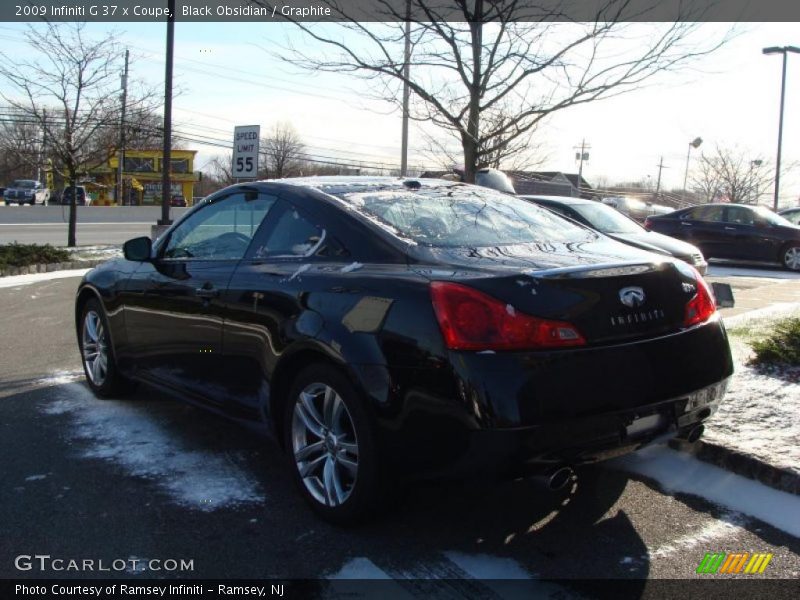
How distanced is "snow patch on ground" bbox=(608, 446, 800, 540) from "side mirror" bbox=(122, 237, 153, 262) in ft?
10.2

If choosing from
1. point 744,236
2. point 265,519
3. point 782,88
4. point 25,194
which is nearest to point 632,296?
point 265,519

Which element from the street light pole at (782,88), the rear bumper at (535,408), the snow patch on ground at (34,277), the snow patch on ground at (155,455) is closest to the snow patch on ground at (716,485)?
the rear bumper at (535,408)

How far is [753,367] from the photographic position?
552cm

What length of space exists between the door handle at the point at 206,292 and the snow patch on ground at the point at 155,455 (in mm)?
904

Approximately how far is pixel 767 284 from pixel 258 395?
11.0m

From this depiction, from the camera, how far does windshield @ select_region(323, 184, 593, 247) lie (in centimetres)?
352

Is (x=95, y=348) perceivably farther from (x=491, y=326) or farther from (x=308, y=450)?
(x=491, y=326)

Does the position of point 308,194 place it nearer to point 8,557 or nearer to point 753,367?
point 8,557

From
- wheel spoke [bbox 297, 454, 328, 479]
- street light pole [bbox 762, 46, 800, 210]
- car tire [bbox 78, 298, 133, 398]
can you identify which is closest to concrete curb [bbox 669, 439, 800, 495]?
wheel spoke [bbox 297, 454, 328, 479]

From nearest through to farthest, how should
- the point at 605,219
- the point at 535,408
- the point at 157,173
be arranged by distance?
the point at 535,408, the point at 605,219, the point at 157,173

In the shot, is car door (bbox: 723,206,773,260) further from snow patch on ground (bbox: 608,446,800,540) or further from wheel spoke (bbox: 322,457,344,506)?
wheel spoke (bbox: 322,457,344,506)

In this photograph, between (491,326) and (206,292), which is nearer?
(491,326)

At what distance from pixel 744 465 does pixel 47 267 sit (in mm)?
12077

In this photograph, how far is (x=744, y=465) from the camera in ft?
12.6
